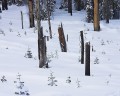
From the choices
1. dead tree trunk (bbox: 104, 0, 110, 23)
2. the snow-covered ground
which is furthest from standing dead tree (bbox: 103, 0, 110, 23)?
the snow-covered ground

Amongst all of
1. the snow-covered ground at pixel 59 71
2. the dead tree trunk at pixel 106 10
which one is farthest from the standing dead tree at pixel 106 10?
→ the snow-covered ground at pixel 59 71

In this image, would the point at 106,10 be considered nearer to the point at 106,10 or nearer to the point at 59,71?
the point at 106,10

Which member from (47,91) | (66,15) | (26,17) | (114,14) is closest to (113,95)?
(47,91)

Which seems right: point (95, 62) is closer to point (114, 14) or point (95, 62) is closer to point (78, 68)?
point (78, 68)

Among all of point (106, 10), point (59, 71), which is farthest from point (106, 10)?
point (59, 71)

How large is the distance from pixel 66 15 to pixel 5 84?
28748 millimetres

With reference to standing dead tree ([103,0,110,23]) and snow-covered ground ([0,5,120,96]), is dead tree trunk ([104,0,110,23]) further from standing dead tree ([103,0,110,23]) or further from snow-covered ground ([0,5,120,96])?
snow-covered ground ([0,5,120,96])

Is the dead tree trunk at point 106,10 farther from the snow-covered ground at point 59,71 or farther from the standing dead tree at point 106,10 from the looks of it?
the snow-covered ground at point 59,71

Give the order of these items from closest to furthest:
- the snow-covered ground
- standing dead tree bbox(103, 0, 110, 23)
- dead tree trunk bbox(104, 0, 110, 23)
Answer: the snow-covered ground
dead tree trunk bbox(104, 0, 110, 23)
standing dead tree bbox(103, 0, 110, 23)

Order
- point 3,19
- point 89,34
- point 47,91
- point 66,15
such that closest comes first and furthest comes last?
point 47,91 < point 89,34 < point 3,19 < point 66,15

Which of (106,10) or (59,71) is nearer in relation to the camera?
(59,71)

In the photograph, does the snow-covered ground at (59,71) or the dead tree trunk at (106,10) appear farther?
the dead tree trunk at (106,10)

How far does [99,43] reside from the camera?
2447 centimetres

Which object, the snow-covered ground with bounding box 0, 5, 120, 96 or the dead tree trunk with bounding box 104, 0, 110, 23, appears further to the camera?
the dead tree trunk with bounding box 104, 0, 110, 23
